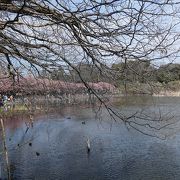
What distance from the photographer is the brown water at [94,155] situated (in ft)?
39.2

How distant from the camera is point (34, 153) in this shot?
50.4 feet

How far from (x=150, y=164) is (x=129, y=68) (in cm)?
902

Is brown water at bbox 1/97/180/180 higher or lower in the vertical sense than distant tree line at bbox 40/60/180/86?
lower

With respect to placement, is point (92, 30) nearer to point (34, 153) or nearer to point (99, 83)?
point (99, 83)

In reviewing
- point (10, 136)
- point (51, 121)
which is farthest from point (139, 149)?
point (51, 121)

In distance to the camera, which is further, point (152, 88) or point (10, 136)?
point (10, 136)

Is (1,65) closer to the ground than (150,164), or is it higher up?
higher up

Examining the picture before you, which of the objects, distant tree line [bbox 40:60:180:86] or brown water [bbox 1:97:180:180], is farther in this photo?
brown water [bbox 1:97:180:180]

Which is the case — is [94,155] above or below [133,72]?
below

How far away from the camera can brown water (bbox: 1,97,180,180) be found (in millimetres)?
11953

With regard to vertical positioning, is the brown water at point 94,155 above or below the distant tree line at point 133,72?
below

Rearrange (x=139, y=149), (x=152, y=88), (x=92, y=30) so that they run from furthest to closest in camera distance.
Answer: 1. (x=139, y=149)
2. (x=152, y=88)
3. (x=92, y=30)

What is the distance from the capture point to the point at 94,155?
14211 millimetres

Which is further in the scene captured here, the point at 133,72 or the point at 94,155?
the point at 94,155
